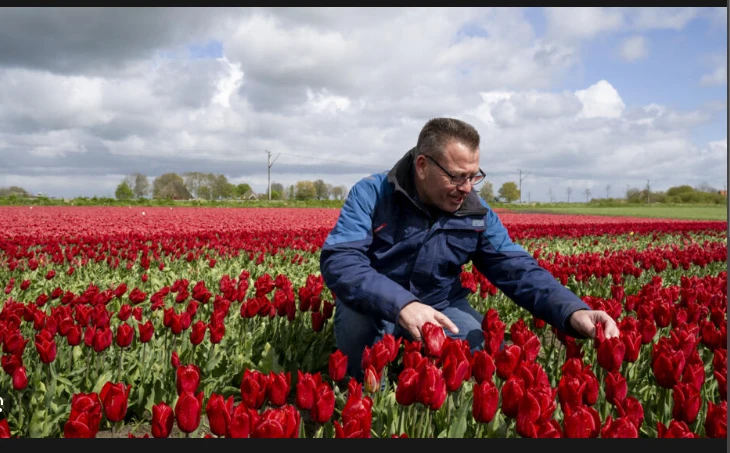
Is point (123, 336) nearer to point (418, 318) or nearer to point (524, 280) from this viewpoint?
point (418, 318)

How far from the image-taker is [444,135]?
347cm

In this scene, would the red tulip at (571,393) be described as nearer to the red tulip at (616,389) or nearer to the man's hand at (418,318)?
the red tulip at (616,389)

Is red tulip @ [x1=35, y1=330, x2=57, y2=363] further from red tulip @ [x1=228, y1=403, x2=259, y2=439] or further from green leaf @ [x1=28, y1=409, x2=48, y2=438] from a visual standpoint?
red tulip @ [x1=228, y1=403, x2=259, y2=439]

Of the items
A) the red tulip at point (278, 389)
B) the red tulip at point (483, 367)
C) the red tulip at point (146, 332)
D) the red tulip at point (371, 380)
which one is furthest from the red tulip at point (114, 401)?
the red tulip at point (483, 367)

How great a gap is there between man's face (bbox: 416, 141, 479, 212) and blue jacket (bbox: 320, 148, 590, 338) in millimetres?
152

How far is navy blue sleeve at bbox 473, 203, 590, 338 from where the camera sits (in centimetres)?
325

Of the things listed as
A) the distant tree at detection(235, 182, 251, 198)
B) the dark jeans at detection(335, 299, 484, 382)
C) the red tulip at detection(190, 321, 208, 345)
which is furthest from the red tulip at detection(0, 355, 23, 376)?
the distant tree at detection(235, 182, 251, 198)

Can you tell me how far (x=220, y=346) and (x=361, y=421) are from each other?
2.45 meters

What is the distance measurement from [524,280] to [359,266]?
1.13 metres

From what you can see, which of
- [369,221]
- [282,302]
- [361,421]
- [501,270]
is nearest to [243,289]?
[282,302]

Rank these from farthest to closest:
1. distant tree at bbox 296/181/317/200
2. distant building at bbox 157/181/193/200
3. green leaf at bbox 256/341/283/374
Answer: distant tree at bbox 296/181/317/200 → distant building at bbox 157/181/193/200 → green leaf at bbox 256/341/283/374

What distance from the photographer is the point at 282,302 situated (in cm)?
421
